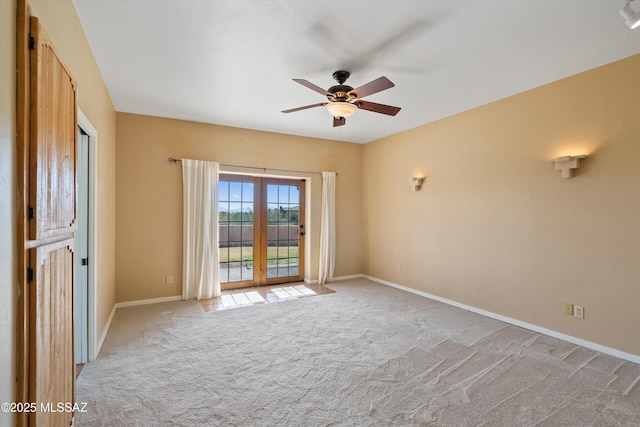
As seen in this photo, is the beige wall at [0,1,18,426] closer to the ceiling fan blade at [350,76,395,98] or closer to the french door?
the ceiling fan blade at [350,76,395,98]

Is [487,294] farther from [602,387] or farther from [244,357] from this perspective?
[244,357]

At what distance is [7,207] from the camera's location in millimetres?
1106

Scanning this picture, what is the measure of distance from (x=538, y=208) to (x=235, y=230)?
4.51 metres

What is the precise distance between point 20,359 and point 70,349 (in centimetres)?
72

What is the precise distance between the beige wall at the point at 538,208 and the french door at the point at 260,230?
2.14 metres

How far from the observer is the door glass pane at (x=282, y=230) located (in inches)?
225

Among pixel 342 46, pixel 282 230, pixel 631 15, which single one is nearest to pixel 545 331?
pixel 631 15

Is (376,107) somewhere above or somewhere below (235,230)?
above

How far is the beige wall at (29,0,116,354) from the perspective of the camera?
1834mm

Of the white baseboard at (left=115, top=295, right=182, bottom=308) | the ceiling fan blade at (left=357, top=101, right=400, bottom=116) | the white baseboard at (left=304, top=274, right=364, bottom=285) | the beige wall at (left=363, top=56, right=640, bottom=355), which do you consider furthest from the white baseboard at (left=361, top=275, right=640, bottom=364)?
the white baseboard at (left=115, top=295, right=182, bottom=308)

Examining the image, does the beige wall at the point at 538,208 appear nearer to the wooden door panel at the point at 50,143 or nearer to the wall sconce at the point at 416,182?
the wall sconce at the point at 416,182

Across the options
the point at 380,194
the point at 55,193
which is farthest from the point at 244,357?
the point at 380,194

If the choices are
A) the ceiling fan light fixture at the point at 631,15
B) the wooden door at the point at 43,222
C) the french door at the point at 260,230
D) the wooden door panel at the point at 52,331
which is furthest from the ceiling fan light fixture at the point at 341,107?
the french door at the point at 260,230

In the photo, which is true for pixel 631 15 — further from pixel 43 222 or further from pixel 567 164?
pixel 43 222
